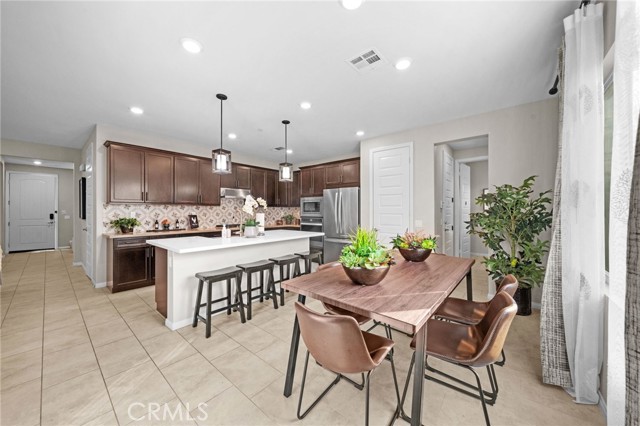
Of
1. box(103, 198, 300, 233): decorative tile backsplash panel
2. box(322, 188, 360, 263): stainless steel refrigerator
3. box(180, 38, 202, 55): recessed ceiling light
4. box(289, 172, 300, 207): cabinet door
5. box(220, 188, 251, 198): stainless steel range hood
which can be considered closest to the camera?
box(180, 38, 202, 55): recessed ceiling light

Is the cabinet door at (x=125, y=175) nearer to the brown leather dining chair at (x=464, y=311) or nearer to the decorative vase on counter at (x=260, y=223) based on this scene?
the decorative vase on counter at (x=260, y=223)

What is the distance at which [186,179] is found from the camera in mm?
4973

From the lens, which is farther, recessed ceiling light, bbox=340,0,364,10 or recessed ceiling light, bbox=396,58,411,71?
recessed ceiling light, bbox=396,58,411,71

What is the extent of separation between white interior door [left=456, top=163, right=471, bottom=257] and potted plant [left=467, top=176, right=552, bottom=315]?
297 cm

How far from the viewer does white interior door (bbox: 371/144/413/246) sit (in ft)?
14.3

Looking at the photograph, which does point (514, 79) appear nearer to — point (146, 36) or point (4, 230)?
point (146, 36)

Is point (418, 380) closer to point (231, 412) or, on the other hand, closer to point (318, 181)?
point (231, 412)

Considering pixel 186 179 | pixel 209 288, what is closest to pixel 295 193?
pixel 186 179

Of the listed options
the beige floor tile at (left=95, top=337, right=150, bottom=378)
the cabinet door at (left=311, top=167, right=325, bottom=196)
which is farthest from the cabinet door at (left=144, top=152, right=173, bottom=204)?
the cabinet door at (left=311, top=167, right=325, bottom=196)

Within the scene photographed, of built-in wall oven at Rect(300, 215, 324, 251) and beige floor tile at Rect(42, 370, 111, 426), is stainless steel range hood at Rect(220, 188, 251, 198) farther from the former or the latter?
beige floor tile at Rect(42, 370, 111, 426)

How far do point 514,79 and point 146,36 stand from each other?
11.8ft

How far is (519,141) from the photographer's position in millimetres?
3338

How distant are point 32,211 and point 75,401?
915 cm

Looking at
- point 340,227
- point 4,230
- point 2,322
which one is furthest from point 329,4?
point 4,230
